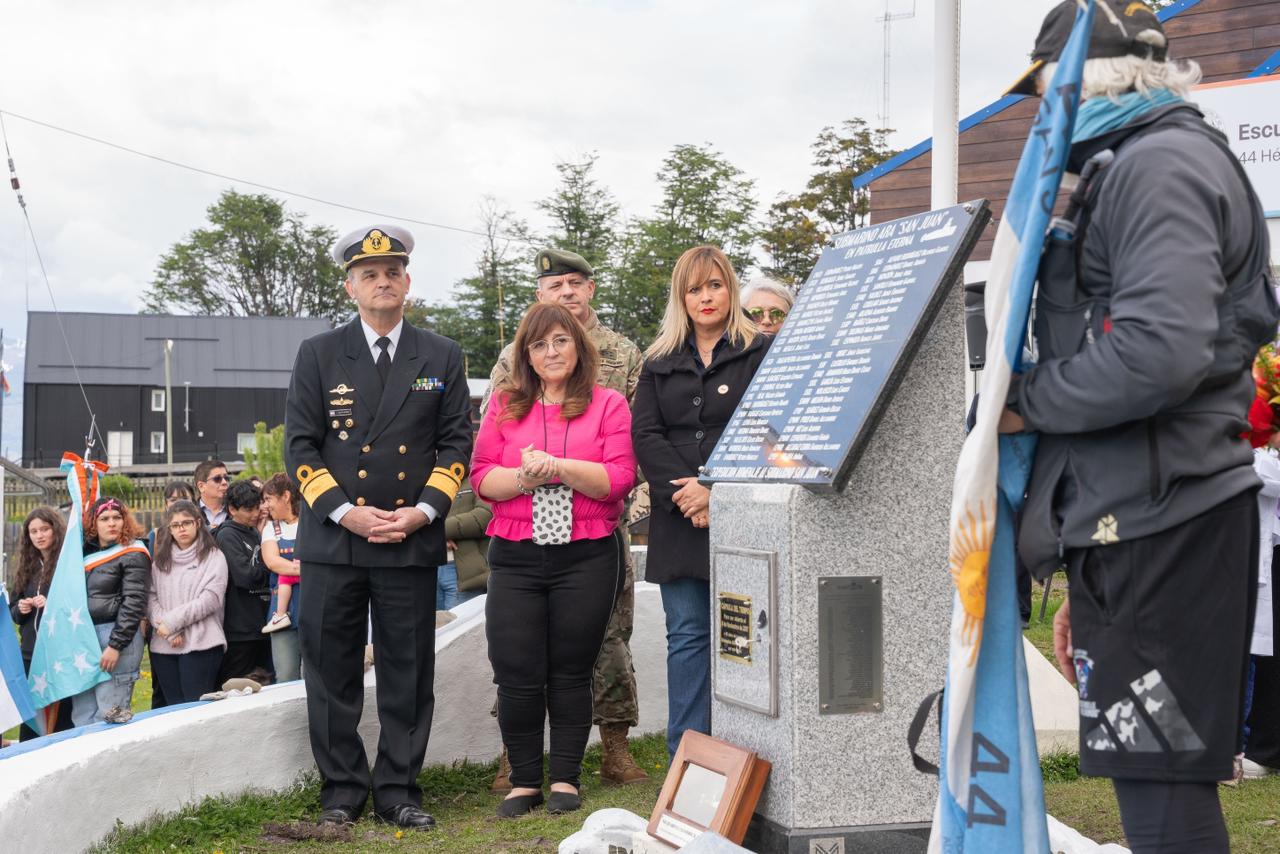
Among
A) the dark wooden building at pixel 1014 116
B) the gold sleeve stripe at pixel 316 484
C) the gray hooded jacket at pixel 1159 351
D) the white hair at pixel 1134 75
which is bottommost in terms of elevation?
the gold sleeve stripe at pixel 316 484

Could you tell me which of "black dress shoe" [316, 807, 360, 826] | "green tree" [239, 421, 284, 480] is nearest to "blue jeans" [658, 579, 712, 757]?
"black dress shoe" [316, 807, 360, 826]

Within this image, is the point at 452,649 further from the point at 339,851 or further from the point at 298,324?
the point at 298,324

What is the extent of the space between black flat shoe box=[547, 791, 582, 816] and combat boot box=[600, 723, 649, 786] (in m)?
0.63

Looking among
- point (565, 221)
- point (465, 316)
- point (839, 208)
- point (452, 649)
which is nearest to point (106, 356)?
point (465, 316)

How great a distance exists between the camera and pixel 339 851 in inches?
186

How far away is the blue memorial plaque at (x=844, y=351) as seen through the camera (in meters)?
3.75

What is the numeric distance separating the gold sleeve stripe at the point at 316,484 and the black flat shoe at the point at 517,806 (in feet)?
4.80

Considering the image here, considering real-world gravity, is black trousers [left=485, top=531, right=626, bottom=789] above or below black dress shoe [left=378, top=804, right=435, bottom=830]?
above

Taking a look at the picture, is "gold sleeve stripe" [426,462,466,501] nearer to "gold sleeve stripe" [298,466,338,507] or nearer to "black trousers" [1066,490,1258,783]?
"gold sleeve stripe" [298,466,338,507]

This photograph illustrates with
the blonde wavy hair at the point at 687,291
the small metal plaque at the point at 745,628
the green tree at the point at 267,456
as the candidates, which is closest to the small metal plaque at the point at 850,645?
the small metal plaque at the point at 745,628

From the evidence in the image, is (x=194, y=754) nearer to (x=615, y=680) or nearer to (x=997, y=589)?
(x=615, y=680)

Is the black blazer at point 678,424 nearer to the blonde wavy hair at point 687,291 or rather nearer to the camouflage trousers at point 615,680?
the blonde wavy hair at point 687,291

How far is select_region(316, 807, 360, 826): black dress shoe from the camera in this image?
503 cm

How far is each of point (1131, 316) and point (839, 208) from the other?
90.9ft
